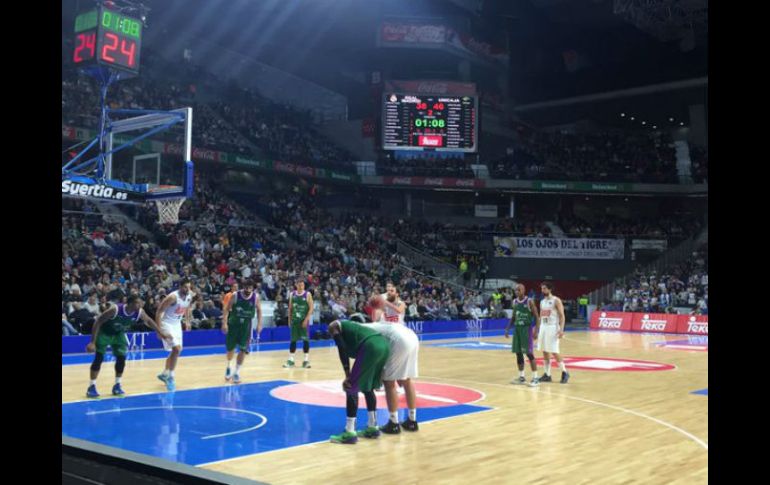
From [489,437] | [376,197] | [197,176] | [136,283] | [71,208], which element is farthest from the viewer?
[376,197]

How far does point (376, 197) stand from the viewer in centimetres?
3938

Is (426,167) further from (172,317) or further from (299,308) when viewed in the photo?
(172,317)

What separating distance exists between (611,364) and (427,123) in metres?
16.1

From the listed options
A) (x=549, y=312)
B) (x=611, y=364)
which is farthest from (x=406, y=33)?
(x=549, y=312)

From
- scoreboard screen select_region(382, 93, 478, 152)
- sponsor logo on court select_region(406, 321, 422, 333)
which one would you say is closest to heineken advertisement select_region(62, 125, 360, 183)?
scoreboard screen select_region(382, 93, 478, 152)

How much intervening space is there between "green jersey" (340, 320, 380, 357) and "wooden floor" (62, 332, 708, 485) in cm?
99

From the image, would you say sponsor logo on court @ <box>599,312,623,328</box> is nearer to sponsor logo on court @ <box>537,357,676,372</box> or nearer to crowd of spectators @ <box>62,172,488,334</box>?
crowd of spectators @ <box>62,172,488,334</box>

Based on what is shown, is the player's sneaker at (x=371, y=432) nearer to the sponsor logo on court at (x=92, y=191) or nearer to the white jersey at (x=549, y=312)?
the white jersey at (x=549, y=312)

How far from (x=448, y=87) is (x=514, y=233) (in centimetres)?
879
